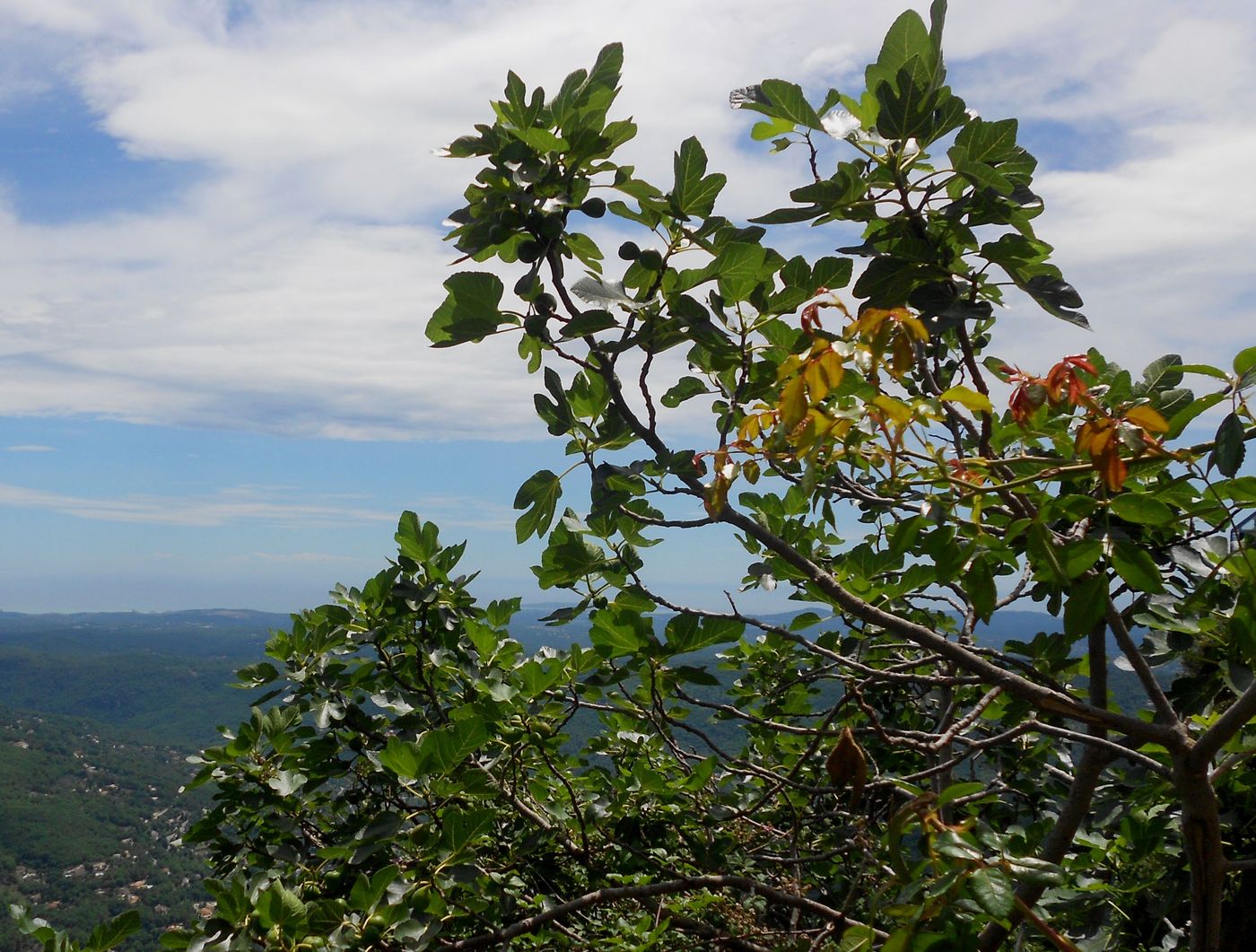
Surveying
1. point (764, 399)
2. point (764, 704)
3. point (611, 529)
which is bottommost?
point (764, 704)

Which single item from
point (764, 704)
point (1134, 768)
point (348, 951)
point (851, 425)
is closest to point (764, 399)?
point (851, 425)

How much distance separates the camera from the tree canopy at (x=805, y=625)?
152cm

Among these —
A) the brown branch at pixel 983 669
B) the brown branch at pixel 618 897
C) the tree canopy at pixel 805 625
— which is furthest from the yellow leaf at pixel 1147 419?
the brown branch at pixel 618 897

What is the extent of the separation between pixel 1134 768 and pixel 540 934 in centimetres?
201

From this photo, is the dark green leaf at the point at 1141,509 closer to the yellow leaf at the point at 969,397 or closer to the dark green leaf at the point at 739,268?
the yellow leaf at the point at 969,397

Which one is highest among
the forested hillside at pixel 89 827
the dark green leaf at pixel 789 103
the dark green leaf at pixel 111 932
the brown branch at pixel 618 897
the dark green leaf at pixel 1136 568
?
the dark green leaf at pixel 789 103

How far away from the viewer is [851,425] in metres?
1.34

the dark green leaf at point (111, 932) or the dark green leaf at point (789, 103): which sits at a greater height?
the dark green leaf at point (789, 103)

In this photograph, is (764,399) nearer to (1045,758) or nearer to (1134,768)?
(1134,768)

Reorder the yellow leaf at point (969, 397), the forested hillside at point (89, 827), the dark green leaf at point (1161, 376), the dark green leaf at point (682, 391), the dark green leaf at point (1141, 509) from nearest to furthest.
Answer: the yellow leaf at point (969, 397) < the dark green leaf at point (1141, 509) < the dark green leaf at point (1161, 376) < the dark green leaf at point (682, 391) < the forested hillside at point (89, 827)

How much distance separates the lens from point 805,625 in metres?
3.21

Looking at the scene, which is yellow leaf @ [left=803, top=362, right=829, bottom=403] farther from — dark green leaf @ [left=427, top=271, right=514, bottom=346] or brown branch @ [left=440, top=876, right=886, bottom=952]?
brown branch @ [left=440, top=876, right=886, bottom=952]

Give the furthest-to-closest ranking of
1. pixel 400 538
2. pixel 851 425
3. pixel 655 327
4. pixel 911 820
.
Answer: pixel 400 538 < pixel 655 327 < pixel 911 820 < pixel 851 425

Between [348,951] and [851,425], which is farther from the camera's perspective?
[348,951]
